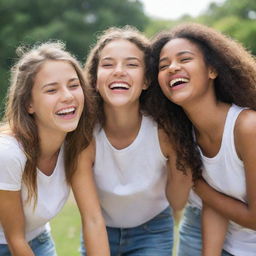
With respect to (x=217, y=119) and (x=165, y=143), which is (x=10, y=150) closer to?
(x=165, y=143)

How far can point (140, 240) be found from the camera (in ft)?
11.9

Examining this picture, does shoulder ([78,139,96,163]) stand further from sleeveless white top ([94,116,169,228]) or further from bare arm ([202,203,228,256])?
bare arm ([202,203,228,256])

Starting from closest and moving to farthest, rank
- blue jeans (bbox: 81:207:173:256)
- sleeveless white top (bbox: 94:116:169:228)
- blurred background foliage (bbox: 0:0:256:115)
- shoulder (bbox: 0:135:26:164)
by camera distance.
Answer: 1. shoulder (bbox: 0:135:26:164)
2. sleeveless white top (bbox: 94:116:169:228)
3. blue jeans (bbox: 81:207:173:256)
4. blurred background foliage (bbox: 0:0:256:115)

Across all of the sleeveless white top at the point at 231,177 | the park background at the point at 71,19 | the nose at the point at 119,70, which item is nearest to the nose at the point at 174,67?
the nose at the point at 119,70

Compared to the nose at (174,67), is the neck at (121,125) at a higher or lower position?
lower

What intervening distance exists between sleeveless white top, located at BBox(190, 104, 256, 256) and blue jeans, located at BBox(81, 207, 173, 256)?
481 mm

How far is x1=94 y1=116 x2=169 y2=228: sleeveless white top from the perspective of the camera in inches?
136

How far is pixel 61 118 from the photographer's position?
3135 mm

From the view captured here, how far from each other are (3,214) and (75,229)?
4.04 m

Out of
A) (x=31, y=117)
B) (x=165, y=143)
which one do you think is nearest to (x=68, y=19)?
(x=165, y=143)

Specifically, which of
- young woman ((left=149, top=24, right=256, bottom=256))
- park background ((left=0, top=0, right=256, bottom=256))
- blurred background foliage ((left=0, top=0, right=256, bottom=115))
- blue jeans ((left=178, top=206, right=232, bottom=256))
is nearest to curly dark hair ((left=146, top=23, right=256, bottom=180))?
young woman ((left=149, top=24, right=256, bottom=256))

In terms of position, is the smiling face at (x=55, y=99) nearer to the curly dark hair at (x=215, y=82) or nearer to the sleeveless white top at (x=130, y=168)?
the sleeveless white top at (x=130, y=168)

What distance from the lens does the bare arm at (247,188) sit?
3.02 m

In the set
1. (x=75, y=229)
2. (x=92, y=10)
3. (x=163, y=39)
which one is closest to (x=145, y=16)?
(x=92, y=10)
